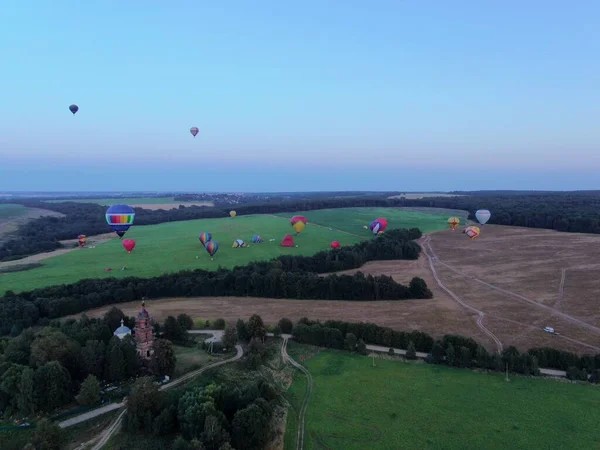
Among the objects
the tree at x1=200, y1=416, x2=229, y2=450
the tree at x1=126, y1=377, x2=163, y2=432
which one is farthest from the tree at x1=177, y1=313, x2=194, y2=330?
the tree at x1=200, y1=416, x2=229, y2=450

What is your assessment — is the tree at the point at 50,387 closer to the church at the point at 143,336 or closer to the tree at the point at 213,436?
the church at the point at 143,336

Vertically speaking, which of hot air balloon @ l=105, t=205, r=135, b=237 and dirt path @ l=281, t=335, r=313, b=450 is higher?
hot air balloon @ l=105, t=205, r=135, b=237

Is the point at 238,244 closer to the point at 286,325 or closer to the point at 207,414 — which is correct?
the point at 286,325

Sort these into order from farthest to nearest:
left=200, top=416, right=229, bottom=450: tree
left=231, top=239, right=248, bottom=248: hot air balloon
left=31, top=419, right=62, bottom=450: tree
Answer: left=231, top=239, right=248, bottom=248: hot air balloon
left=200, top=416, right=229, bottom=450: tree
left=31, top=419, right=62, bottom=450: tree

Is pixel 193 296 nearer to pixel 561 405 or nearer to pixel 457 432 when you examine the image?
pixel 457 432

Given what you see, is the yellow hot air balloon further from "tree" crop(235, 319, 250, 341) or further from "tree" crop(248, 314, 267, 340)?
"tree" crop(248, 314, 267, 340)

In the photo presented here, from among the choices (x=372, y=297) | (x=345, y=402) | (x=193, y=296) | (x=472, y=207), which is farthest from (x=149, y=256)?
(x=472, y=207)

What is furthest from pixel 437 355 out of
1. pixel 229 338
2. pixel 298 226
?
pixel 298 226
